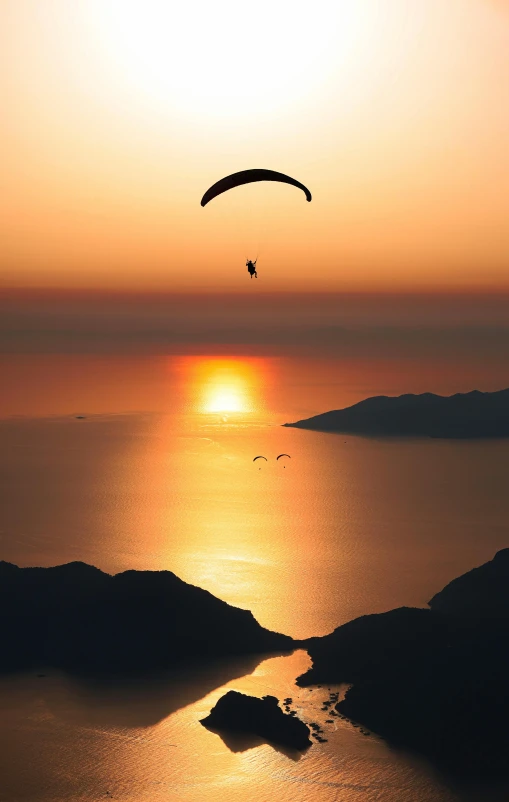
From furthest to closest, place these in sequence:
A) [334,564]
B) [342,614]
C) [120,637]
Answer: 1. [334,564]
2. [342,614]
3. [120,637]

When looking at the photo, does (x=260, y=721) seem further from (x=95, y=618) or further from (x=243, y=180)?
(x=243, y=180)

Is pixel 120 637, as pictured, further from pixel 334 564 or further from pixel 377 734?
pixel 334 564

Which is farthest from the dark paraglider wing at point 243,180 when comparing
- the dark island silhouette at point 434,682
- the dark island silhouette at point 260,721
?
the dark island silhouette at point 260,721

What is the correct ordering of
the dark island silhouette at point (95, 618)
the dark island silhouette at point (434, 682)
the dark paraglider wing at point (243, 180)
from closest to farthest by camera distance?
1. the dark paraglider wing at point (243, 180)
2. the dark island silhouette at point (434, 682)
3. the dark island silhouette at point (95, 618)

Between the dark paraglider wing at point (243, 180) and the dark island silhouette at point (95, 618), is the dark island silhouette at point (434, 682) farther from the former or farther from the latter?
the dark paraglider wing at point (243, 180)

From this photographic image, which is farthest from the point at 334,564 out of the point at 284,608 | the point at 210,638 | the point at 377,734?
the point at 377,734
